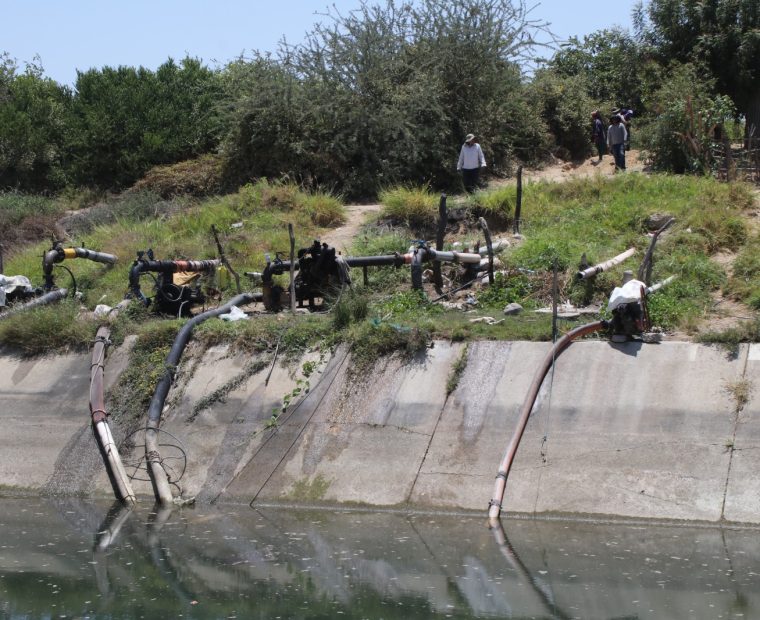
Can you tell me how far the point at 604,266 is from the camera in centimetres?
1673

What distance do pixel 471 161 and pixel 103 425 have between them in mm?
10890

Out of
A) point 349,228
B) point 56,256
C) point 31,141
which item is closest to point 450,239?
point 349,228

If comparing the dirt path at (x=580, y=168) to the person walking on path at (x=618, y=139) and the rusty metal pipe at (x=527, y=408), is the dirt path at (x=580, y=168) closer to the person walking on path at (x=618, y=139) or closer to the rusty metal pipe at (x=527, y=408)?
the person walking on path at (x=618, y=139)

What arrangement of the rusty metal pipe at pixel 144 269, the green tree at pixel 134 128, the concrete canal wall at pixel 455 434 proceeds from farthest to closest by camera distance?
1. the green tree at pixel 134 128
2. the rusty metal pipe at pixel 144 269
3. the concrete canal wall at pixel 455 434

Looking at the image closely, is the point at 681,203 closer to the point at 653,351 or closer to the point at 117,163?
the point at 653,351

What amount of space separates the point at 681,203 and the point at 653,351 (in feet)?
19.2

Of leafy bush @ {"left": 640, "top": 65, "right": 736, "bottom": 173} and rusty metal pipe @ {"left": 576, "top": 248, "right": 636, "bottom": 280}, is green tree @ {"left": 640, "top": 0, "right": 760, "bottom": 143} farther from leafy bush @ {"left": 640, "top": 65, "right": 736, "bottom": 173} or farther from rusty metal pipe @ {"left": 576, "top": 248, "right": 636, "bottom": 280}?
rusty metal pipe @ {"left": 576, "top": 248, "right": 636, "bottom": 280}

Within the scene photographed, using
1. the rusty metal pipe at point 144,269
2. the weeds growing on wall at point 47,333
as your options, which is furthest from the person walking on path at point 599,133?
the weeds growing on wall at point 47,333

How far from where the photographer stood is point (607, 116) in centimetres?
2925

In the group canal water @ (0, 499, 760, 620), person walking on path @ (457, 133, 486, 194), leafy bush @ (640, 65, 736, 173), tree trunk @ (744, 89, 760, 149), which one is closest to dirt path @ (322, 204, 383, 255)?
person walking on path @ (457, 133, 486, 194)

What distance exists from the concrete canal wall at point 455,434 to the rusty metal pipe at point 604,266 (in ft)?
6.85

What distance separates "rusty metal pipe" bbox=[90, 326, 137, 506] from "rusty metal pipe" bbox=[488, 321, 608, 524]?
15.5 ft

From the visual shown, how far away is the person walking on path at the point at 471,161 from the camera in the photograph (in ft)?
76.2

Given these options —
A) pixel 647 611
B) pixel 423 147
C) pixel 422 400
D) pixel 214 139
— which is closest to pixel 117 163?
pixel 214 139
